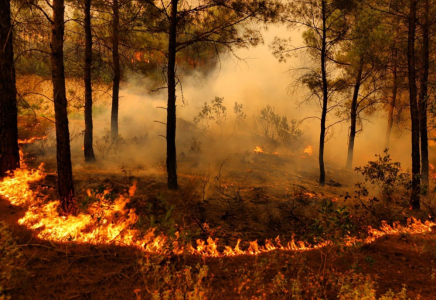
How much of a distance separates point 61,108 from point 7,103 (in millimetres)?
3305

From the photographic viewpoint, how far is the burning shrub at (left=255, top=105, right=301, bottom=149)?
20047mm

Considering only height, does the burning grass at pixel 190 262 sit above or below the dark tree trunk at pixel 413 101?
below

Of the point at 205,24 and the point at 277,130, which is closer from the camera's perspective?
the point at 205,24

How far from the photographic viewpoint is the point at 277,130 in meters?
20.4

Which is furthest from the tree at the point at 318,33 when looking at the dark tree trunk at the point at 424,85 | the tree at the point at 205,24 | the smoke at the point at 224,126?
the tree at the point at 205,24

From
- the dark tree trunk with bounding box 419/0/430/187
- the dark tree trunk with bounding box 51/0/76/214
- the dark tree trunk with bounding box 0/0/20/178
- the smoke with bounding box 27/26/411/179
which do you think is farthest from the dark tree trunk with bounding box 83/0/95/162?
the dark tree trunk with bounding box 419/0/430/187

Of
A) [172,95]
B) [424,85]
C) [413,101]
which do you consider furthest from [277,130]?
[172,95]

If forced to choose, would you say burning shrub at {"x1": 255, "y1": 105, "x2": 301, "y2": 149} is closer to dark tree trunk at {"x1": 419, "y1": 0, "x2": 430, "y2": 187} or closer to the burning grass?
dark tree trunk at {"x1": 419, "y1": 0, "x2": 430, "y2": 187}

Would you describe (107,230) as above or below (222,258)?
above

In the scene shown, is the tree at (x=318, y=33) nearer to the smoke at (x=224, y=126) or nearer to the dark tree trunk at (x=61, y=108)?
the smoke at (x=224, y=126)

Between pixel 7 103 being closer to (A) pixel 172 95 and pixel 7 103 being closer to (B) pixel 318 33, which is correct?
(A) pixel 172 95

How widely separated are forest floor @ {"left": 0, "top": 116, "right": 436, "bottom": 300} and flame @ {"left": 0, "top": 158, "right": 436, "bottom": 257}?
A: 0.62 feet

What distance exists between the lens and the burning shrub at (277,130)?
20.0 meters

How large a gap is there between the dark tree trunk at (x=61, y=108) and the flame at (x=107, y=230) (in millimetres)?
427
